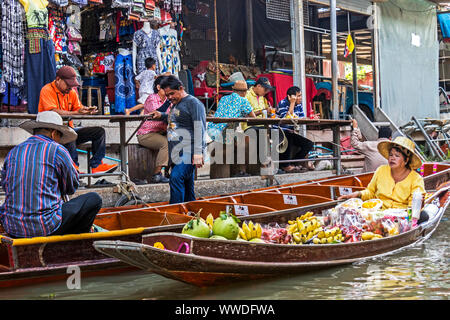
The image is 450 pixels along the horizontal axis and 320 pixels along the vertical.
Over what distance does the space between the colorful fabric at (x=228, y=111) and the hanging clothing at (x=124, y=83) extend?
1.87m

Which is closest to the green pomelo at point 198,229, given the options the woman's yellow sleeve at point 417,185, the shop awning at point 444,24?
the woman's yellow sleeve at point 417,185

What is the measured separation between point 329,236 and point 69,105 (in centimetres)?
377

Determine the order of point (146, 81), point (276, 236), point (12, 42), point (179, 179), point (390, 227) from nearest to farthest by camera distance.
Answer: point (276, 236), point (390, 227), point (179, 179), point (12, 42), point (146, 81)

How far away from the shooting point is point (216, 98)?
11.9 metres

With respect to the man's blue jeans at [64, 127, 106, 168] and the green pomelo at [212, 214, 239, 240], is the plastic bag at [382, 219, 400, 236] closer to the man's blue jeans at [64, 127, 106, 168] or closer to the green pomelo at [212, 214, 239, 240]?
the green pomelo at [212, 214, 239, 240]

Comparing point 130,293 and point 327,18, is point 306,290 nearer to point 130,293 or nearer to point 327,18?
point 130,293

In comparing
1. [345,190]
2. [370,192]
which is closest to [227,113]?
[345,190]

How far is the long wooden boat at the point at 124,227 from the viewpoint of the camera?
15.5 ft

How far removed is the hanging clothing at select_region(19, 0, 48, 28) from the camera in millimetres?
8039

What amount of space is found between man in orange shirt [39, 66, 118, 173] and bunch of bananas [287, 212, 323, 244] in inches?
110

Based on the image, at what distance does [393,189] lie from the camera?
6.34m

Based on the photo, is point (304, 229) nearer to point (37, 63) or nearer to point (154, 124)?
point (154, 124)

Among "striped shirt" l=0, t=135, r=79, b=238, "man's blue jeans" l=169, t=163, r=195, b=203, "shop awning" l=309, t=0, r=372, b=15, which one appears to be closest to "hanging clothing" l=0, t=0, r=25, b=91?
"man's blue jeans" l=169, t=163, r=195, b=203

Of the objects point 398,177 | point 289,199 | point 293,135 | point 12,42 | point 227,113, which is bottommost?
point 289,199
